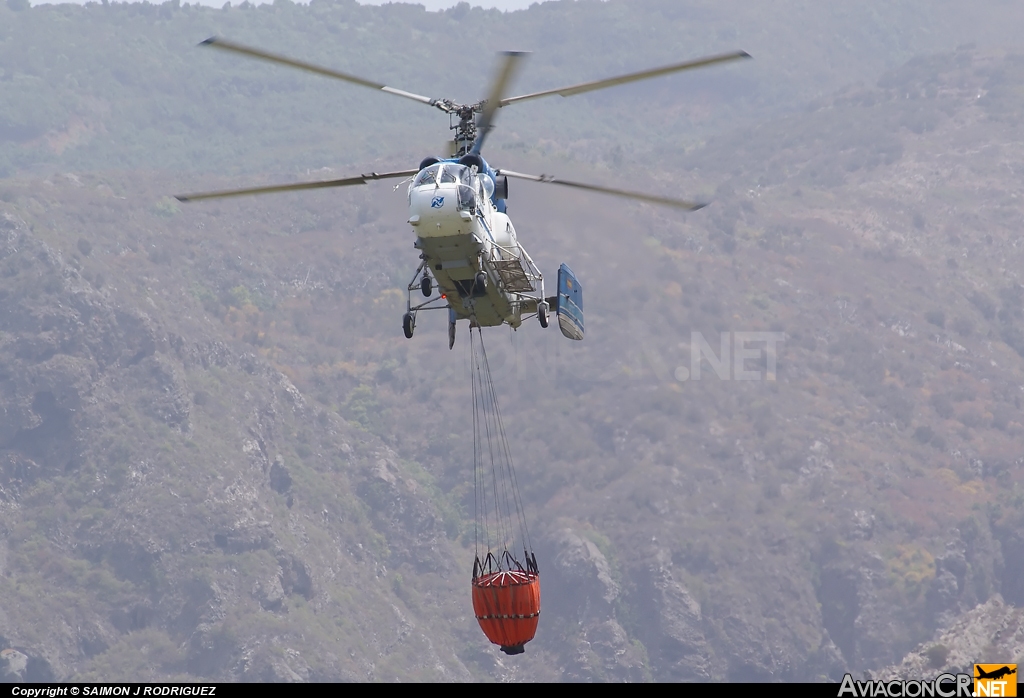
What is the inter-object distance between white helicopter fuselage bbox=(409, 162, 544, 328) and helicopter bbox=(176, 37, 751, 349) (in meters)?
0.02

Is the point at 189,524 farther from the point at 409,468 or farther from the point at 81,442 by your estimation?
the point at 409,468

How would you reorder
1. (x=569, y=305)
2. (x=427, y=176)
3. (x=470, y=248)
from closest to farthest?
(x=427, y=176) → (x=470, y=248) → (x=569, y=305)

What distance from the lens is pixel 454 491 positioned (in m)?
183

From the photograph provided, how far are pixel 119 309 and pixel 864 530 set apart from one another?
7205 cm

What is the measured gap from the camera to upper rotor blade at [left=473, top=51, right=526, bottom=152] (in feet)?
120

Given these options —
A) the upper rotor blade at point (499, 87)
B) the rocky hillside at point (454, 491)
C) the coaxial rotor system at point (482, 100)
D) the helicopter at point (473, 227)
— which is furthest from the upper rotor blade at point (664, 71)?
the rocky hillside at point (454, 491)

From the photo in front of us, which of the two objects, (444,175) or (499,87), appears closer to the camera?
(499,87)

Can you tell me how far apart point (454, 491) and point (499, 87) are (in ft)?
481

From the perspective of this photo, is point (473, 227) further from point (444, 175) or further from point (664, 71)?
point (664, 71)

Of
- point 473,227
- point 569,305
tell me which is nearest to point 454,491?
point 569,305

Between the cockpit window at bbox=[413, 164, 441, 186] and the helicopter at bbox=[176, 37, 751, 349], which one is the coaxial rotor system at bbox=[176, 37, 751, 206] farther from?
the cockpit window at bbox=[413, 164, 441, 186]

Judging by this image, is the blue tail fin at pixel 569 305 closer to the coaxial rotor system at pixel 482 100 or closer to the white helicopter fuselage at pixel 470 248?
the white helicopter fuselage at pixel 470 248

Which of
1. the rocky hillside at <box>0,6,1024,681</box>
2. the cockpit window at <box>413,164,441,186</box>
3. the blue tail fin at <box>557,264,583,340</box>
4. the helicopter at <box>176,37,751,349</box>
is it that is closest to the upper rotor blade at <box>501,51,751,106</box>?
the helicopter at <box>176,37,751,349</box>

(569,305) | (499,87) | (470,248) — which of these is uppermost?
(499,87)
